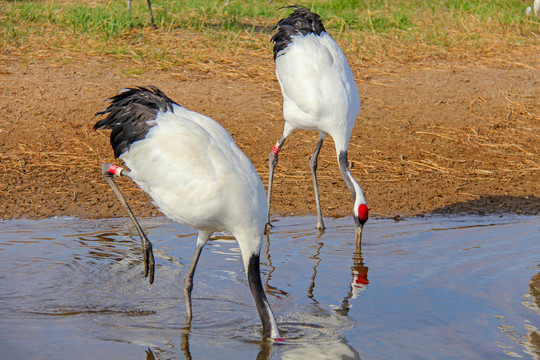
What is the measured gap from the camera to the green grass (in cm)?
949

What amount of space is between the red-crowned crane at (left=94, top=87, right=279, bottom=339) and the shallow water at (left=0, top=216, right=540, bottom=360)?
9.4 inches

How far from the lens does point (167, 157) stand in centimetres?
431

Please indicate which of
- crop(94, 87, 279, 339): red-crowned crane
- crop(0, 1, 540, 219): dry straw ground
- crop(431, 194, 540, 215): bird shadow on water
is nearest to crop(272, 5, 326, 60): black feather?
crop(0, 1, 540, 219): dry straw ground

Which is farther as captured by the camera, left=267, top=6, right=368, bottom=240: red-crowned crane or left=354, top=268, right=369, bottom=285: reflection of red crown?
left=267, top=6, right=368, bottom=240: red-crowned crane

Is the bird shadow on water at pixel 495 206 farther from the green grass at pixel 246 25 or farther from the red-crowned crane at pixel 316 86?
the green grass at pixel 246 25

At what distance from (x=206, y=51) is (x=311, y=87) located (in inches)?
146

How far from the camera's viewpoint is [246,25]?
1063 cm

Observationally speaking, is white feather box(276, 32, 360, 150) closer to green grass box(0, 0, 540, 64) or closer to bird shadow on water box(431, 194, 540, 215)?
bird shadow on water box(431, 194, 540, 215)

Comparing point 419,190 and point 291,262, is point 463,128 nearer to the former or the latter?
point 419,190

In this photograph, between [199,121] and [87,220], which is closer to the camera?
[199,121]

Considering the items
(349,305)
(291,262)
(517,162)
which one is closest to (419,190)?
(517,162)

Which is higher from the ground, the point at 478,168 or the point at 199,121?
the point at 199,121

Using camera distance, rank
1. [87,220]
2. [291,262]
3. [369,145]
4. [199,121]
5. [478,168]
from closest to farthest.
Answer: [199,121] → [291,262] → [87,220] → [478,168] → [369,145]

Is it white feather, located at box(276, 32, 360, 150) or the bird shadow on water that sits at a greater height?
white feather, located at box(276, 32, 360, 150)
